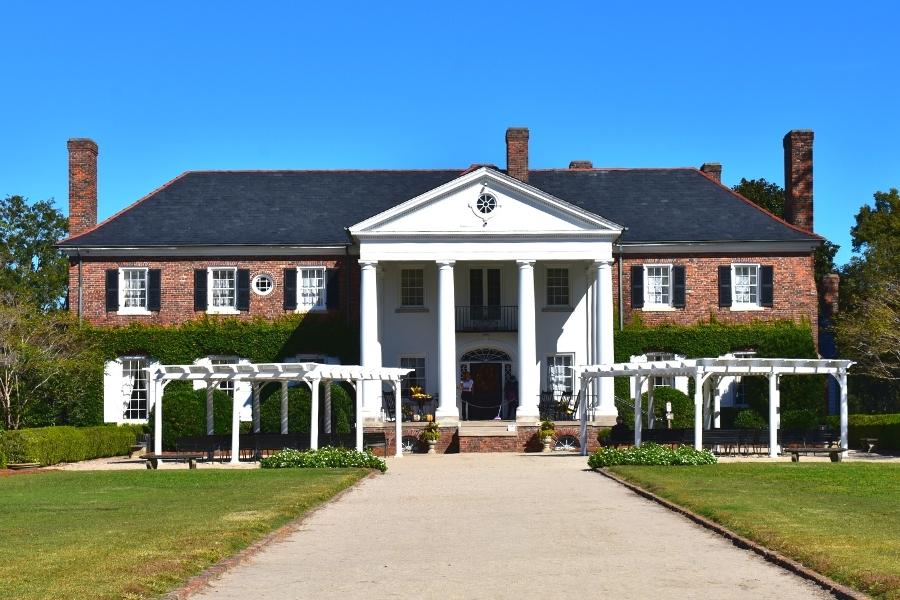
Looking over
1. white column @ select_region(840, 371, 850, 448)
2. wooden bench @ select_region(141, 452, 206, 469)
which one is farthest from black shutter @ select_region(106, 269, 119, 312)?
white column @ select_region(840, 371, 850, 448)

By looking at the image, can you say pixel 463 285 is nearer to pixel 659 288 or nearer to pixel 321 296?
pixel 321 296

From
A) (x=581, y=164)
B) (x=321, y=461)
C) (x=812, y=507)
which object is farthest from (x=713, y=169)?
(x=812, y=507)

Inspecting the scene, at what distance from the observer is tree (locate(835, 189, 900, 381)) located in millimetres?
41656

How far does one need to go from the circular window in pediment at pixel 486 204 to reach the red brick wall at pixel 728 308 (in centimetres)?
709

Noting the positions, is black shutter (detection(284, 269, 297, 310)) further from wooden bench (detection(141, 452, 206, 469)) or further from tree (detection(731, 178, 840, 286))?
tree (detection(731, 178, 840, 286))

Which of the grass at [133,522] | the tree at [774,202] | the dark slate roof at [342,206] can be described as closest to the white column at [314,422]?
the grass at [133,522]

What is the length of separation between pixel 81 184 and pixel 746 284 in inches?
977

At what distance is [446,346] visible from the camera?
4212cm

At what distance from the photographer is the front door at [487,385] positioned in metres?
46.2

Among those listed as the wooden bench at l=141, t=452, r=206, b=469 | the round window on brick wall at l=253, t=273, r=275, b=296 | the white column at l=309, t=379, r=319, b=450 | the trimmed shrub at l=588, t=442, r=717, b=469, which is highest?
the round window on brick wall at l=253, t=273, r=275, b=296

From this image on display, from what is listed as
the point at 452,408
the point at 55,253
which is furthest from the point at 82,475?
the point at 55,253

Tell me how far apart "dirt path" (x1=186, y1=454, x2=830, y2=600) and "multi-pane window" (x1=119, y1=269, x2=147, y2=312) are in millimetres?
25506

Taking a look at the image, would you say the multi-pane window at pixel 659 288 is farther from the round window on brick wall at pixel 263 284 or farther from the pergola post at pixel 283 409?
the pergola post at pixel 283 409

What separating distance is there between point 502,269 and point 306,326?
735 centimetres
